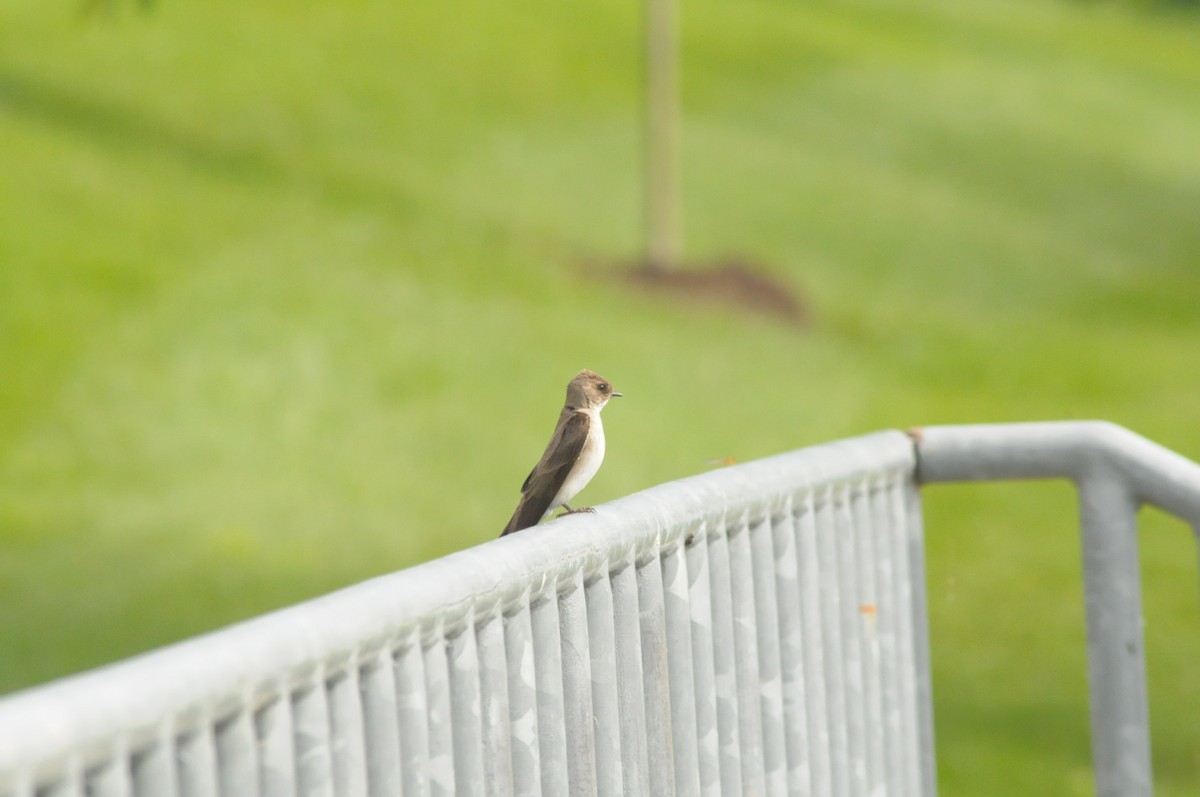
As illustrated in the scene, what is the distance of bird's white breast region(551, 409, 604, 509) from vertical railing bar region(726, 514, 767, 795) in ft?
1.85

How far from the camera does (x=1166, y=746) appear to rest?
17.2 ft

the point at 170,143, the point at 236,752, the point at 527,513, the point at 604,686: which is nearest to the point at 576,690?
the point at 604,686

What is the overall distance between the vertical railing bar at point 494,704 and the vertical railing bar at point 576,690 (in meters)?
0.09

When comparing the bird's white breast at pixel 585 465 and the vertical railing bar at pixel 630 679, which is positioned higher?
the bird's white breast at pixel 585 465

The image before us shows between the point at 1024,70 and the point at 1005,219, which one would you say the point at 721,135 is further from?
the point at 1024,70

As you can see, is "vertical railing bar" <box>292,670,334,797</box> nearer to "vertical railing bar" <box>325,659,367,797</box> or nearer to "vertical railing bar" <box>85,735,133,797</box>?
"vertical railing bar" <box>325,659,367,797</box>

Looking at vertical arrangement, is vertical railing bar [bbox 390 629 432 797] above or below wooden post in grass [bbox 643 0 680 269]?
below

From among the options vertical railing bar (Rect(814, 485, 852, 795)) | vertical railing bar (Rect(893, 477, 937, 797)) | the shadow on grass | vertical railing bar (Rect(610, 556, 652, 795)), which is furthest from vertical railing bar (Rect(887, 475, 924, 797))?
the shadow on grass

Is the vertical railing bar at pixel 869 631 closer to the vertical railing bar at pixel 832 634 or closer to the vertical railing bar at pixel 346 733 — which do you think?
the vertical railing bar at pixel 832 634

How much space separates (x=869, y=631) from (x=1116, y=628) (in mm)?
299

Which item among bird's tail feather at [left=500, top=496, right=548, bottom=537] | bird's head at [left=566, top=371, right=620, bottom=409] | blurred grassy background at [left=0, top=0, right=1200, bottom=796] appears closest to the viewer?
bird's tail feather at [left=500, top=496, right=548, bottom=537]

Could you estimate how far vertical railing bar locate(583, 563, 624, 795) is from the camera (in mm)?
1131

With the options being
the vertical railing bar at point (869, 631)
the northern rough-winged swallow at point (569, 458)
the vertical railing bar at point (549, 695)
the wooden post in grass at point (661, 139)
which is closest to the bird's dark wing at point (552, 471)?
the northern rough-winged swallow at point (569, 458)

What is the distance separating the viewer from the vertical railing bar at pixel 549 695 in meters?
1.07
